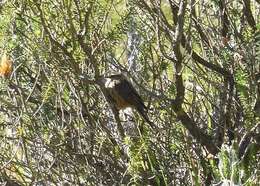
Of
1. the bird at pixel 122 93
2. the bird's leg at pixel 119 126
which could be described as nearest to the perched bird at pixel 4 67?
the bird at pixel 122 93

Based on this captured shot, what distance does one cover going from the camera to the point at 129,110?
2.77 meters

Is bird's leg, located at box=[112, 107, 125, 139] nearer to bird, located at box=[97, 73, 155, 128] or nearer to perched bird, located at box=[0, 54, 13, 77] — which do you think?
bird, located at box=[97, 73, 155, 128]

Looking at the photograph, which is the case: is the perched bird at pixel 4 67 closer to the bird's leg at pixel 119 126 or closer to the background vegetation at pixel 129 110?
the background vegetation at pixel 129 110

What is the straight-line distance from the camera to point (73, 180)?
2.73 metres

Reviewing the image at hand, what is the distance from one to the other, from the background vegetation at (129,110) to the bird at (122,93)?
65mm

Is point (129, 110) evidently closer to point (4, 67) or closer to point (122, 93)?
point (122, 93)

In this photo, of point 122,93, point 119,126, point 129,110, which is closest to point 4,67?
point 122,93

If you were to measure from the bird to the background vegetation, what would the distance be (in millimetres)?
65

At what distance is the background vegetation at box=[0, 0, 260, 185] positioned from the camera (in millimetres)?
2275

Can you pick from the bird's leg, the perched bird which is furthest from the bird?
the perched bird

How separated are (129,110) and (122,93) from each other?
14.5 inches

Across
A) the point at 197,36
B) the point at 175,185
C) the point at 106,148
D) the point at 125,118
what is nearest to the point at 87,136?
the point at 106,148

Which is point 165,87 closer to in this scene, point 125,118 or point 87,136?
point 125,118

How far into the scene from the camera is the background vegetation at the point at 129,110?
228 cm
